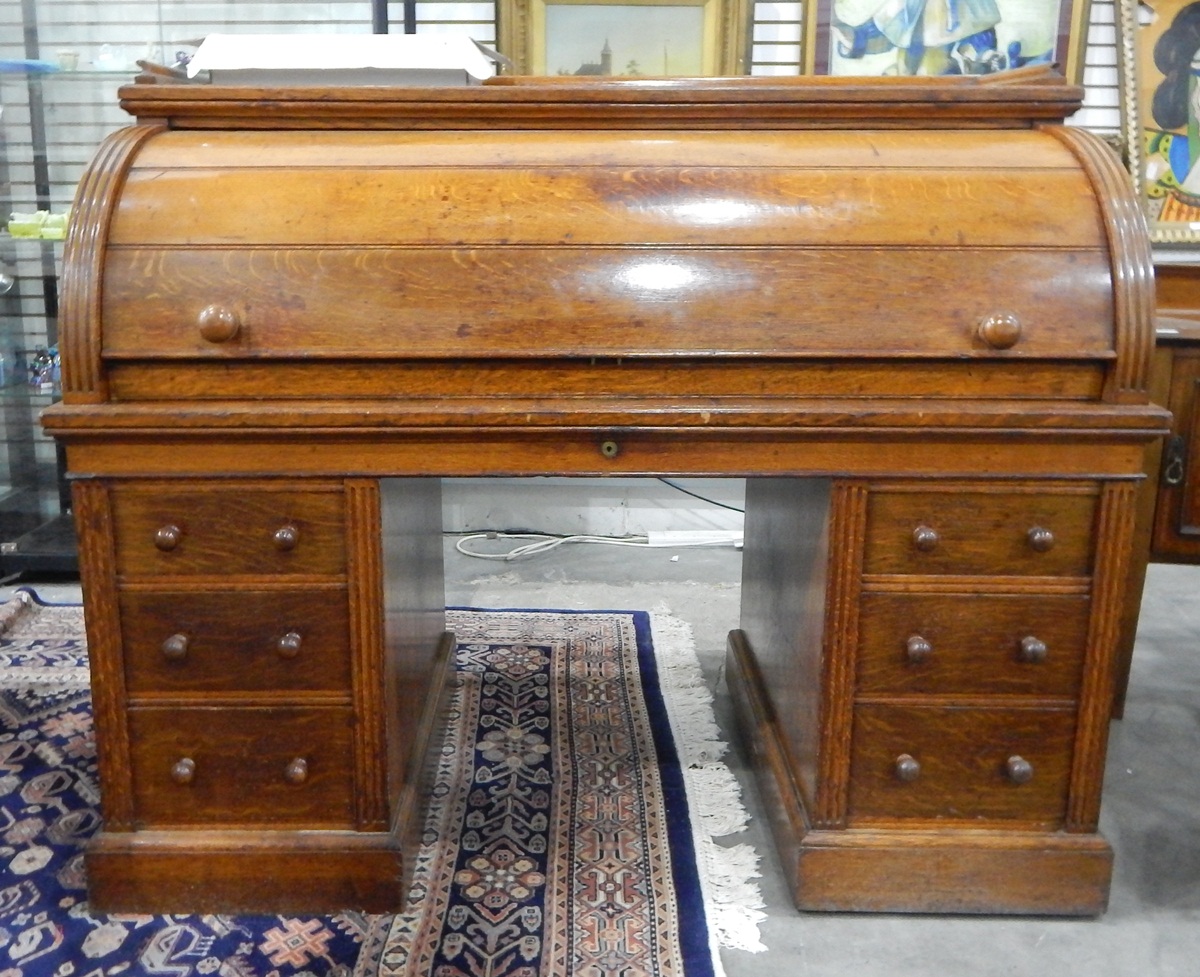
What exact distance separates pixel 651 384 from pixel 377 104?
25.7 inches

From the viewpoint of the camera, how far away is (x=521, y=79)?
203 centimetres

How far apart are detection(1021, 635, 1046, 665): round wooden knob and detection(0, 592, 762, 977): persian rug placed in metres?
0.61

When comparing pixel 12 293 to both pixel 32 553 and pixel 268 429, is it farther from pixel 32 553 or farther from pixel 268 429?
pixel 268 429

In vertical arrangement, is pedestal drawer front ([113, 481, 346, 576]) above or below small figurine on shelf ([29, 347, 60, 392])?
above

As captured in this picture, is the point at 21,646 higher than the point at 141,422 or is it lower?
lower

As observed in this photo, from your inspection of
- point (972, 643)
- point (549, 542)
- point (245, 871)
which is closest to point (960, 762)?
point (972, 643)

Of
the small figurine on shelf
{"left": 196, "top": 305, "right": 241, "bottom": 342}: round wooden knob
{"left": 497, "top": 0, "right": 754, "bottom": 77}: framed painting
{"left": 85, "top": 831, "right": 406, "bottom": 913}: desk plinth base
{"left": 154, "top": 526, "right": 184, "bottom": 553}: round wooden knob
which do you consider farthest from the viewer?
the small figurine on shelf

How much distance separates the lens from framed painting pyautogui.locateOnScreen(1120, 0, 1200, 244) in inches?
143

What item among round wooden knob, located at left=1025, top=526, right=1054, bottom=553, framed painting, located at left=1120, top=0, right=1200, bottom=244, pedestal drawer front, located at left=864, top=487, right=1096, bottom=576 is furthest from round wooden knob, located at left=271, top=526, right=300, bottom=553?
framed painting, located at left=1120, top=0, right=1200, bottom=244

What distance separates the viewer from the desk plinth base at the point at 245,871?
1719mm

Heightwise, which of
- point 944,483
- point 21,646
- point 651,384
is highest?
point 651,384

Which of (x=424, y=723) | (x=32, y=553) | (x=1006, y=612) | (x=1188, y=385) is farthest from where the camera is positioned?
(x=32, y=553)

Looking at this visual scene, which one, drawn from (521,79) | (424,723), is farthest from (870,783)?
(521,79)

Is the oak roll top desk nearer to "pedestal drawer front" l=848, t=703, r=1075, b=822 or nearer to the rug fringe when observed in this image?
"pedestal drawer front" l=848, t=703, r=1075, b=822
